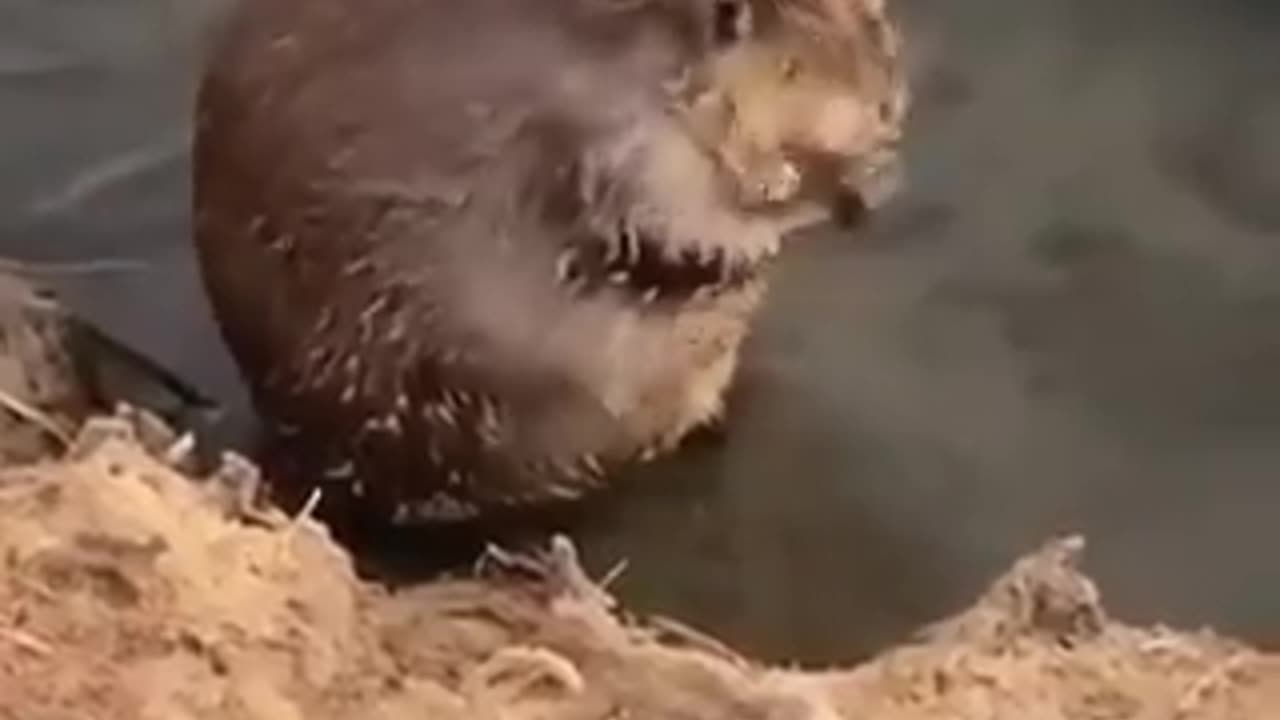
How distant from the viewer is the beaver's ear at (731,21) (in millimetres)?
1411

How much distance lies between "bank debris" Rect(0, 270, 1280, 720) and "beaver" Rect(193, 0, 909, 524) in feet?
0.22

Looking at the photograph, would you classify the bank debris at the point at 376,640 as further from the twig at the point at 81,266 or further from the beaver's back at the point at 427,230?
the twig at the point at 81,266

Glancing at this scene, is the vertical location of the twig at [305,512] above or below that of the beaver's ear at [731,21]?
below

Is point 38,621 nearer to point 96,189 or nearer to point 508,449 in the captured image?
point 508,449

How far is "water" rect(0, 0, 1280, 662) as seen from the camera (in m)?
1.48

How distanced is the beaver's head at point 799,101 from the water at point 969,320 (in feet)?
0.46

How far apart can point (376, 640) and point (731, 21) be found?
329mm

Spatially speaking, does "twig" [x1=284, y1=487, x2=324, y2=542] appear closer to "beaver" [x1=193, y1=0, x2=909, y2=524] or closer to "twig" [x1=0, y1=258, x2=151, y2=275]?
"beaver" [x1=193, y1=0, x2=909, y2=524]

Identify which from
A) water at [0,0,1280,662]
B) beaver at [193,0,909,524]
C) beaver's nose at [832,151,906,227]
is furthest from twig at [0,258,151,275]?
beaver's nose at [832,151,906,227]

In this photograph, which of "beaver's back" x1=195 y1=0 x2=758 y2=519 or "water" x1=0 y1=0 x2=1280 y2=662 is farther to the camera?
"water" x1=0 y1=0 x2=1280 y2=662

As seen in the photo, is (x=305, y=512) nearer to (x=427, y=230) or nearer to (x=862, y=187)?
(x=427, y=230)

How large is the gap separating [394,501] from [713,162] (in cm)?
21

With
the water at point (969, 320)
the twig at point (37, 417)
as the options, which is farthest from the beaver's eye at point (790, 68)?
the twig at point (37, 417)

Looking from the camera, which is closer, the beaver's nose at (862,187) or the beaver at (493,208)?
the beaver at (493,208)
